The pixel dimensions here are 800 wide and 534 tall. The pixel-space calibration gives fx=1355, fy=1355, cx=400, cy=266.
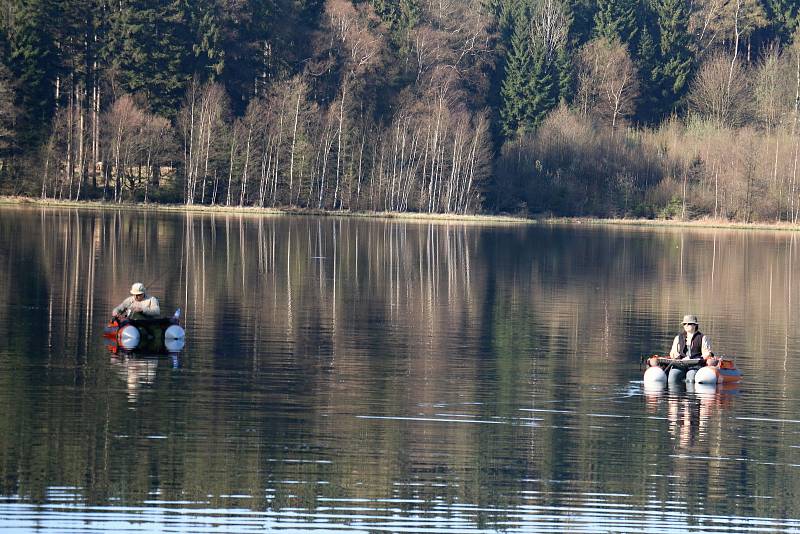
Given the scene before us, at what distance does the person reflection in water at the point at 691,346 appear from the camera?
26.7 metres

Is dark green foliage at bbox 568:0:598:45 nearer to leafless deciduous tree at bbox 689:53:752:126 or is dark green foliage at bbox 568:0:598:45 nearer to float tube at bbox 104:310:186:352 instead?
leafless deciduous tree at bbox 689:53:752:126

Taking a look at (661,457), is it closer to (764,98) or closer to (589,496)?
(589,496)

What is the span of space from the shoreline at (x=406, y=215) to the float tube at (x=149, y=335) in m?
74.1

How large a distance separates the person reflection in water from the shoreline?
3149 inches

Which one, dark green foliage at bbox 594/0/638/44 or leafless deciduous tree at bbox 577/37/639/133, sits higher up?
dark green foliage at bbox 594/0/638/44

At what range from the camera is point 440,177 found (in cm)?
11675

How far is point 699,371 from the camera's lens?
26.2m

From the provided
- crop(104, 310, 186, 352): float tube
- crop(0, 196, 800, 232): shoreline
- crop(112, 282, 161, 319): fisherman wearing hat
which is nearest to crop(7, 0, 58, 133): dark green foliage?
crop(0, 196, 800, 232): shoreline

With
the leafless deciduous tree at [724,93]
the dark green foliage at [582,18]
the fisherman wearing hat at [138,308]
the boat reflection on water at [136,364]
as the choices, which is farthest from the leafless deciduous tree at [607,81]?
the boat reflection on water at [136,364]

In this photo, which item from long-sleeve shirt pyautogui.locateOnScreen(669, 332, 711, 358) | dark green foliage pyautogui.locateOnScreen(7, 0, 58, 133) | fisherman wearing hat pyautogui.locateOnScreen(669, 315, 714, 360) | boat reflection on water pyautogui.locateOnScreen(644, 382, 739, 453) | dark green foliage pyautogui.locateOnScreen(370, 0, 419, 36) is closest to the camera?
boat reflection on water pyautogui.locateOnScreen(644, 382, 739, 453)

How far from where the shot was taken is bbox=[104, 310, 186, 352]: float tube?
28750 millimetres

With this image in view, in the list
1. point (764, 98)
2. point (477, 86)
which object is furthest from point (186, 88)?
point (764, 98)

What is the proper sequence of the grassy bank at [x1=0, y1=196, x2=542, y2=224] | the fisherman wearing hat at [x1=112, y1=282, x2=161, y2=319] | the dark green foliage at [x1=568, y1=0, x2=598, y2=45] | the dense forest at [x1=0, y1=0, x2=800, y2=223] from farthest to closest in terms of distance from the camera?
1. the dark green foliage at [x1=568, y1=0, x2=598, y2=45]
2. the dense forest at [x1=0, y1=0, x2=800, y2=223]
3. the grassy bank at [x1=0, y1=196, x2=542, y2=224]
4. the fisherman wearing hat at [x1=112, y1=282, x2=161, y2=319]

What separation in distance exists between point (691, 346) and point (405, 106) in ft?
320
